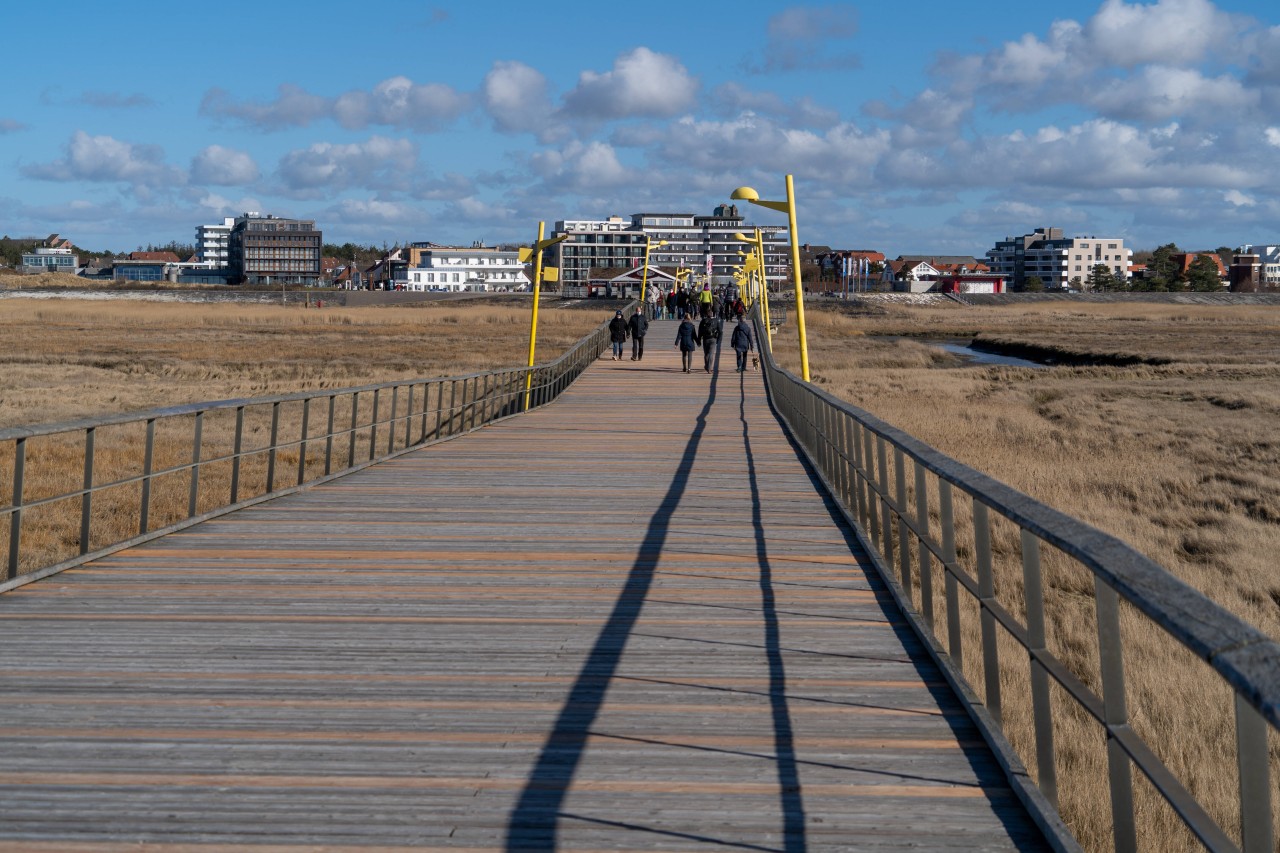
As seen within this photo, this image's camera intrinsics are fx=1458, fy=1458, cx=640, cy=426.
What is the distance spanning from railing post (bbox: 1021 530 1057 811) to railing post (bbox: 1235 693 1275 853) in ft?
6.19

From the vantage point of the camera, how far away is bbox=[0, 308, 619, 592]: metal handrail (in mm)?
9070

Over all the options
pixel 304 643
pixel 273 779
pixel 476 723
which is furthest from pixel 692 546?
pixel 273 779

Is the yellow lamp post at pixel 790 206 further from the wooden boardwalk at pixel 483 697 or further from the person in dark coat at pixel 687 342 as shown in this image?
the wooden boardwalk at pixel 483 697

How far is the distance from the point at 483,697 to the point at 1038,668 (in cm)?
233

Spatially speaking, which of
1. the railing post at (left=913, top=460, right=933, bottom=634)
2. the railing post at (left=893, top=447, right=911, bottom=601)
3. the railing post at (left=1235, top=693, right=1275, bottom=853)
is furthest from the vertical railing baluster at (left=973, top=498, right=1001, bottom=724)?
the railing post at (left=1235, top=693, right=1275, bottom=853)

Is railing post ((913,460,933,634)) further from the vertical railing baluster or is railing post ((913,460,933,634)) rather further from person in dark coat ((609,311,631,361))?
person in dark coat ((609,311,631,361))

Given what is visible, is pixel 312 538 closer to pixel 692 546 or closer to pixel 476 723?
pixel 692 546

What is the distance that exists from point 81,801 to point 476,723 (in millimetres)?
1517

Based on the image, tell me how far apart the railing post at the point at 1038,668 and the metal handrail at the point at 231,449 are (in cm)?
550

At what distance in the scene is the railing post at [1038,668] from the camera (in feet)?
15.4

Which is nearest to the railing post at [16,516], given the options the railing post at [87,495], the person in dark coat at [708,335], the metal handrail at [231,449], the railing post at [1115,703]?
the metal handrail at [231,449]

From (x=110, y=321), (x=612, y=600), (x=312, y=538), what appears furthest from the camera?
(x=110, y=321)

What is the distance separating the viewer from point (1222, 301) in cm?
15188

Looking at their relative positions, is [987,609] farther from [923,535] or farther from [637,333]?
[637,333]
